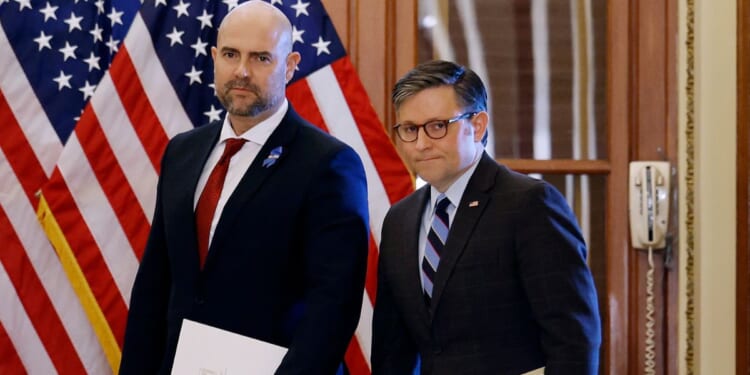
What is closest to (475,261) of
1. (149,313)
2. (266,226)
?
(266,226)

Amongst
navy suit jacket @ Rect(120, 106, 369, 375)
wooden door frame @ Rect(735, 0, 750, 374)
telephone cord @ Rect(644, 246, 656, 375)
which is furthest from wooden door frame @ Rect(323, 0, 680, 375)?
navy suit jacket @ Rect(120, 106, 369, 375)

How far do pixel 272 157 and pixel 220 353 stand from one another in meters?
0.50

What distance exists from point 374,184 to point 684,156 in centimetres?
99

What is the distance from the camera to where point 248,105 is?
247cm

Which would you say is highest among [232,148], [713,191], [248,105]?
[248,105]

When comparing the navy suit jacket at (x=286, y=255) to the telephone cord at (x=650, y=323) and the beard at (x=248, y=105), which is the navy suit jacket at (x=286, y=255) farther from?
the telephone cord at (x=650, y=323)

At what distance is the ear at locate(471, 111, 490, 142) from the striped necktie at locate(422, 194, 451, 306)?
16 cm

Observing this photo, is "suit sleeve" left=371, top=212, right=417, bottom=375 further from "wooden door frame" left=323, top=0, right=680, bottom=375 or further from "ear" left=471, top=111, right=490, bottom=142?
"wooden door frame" left=323, top=0, right=680, bottom=375

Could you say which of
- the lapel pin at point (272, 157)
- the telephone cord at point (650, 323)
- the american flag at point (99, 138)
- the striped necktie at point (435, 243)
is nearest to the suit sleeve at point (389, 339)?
the striped necktie at point (435, 243)

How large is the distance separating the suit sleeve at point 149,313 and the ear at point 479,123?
896 millimetres

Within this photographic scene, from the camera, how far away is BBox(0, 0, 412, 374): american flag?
10.1ft

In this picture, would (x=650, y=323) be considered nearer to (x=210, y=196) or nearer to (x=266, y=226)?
(x=266, y=226)

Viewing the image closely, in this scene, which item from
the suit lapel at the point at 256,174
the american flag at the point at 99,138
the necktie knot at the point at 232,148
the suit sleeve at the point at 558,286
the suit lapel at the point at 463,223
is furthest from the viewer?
the american flag at the point at 99,138

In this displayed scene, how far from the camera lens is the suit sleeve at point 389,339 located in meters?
2.34
